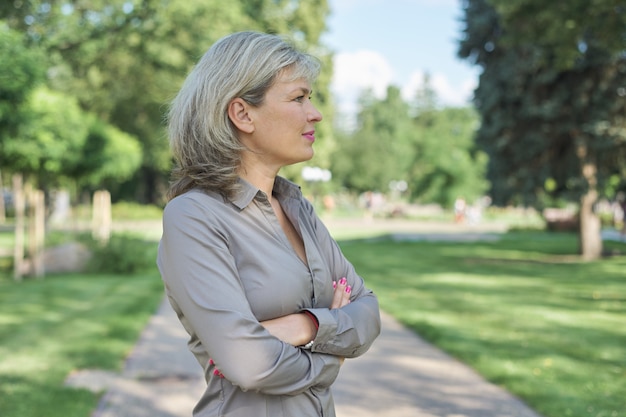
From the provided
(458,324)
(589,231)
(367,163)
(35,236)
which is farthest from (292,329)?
(367,163)

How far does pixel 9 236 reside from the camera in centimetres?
3494

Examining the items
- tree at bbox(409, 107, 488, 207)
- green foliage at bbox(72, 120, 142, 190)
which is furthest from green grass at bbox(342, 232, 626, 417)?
tree at bbox(409, 107, 488, 207)

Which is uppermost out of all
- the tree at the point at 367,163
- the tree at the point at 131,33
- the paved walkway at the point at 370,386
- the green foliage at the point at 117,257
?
the tree at the point at 131,33

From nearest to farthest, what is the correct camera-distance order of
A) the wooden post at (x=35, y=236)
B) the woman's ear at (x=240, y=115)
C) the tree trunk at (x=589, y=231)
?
the woman's ear at (x=240, y=115)
the wooden post at (x=35, y=236)
the tree trunk at (x=589, y=231)

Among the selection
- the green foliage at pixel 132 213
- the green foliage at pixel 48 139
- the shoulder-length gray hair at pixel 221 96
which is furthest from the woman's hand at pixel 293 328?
the green foliage at pixel 132 213

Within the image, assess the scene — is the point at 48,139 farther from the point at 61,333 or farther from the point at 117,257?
the point at 61,333

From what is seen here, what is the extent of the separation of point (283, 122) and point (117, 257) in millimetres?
17833

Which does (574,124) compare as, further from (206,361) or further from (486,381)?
(206,361)

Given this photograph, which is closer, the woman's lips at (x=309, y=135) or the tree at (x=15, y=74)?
the woman's lips at (x=309, y=135)

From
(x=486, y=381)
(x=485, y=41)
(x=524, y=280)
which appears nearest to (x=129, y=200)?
(x=485, y=41)

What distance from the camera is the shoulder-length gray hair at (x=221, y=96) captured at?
227 cm

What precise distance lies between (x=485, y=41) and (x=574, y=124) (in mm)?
4216

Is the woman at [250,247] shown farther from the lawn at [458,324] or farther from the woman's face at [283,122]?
the lawn at [458,324]

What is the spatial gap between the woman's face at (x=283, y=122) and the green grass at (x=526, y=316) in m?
4.38
